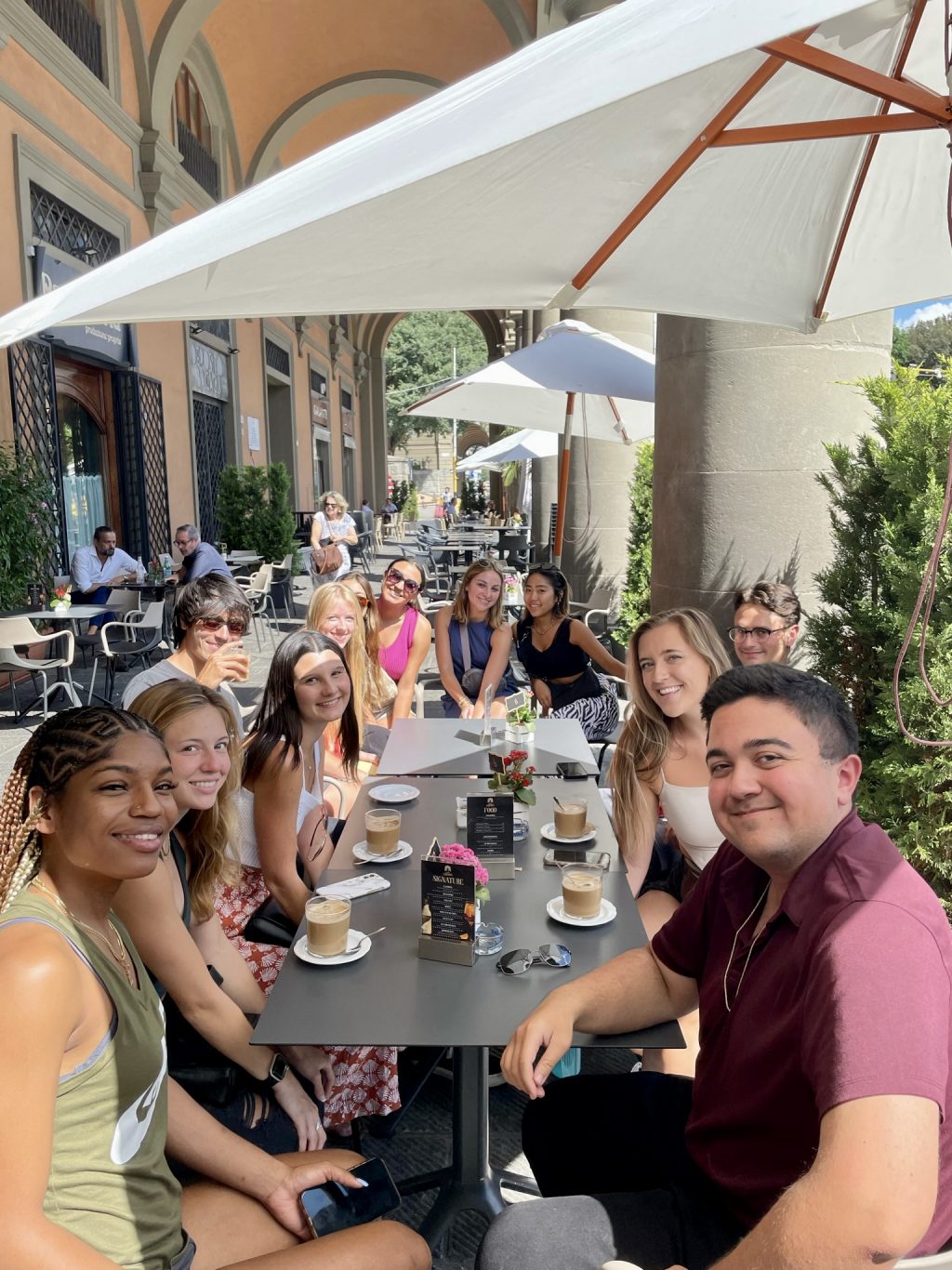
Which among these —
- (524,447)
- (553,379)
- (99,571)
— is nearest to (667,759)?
(553,379)

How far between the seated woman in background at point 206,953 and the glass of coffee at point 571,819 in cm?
90

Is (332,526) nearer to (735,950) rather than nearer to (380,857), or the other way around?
(380,857)

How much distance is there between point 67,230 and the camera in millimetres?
9562

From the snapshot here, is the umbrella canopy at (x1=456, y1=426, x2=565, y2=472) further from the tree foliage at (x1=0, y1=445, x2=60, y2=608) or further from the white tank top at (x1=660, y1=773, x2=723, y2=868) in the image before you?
the white tank top at (x1=660, y1=773, x2=723, y2=868)

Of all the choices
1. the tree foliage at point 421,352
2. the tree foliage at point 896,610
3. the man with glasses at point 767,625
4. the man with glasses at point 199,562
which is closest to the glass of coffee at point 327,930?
the tree foliage at point 896,610

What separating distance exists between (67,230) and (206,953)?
9.86 meters

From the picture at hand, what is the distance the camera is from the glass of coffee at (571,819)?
2.58 m

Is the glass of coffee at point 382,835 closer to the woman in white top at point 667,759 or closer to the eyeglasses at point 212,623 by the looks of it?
the woman in white top at point 667,759

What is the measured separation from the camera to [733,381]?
407cm

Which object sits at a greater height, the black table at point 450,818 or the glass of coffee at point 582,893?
the glass of coffee at point 582,893

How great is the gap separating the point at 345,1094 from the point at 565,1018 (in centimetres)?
101

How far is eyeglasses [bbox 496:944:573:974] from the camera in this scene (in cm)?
183

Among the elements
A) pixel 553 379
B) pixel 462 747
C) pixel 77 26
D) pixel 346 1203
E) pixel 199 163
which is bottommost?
pixel 346 1203

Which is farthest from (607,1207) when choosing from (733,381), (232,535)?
(232,535)
